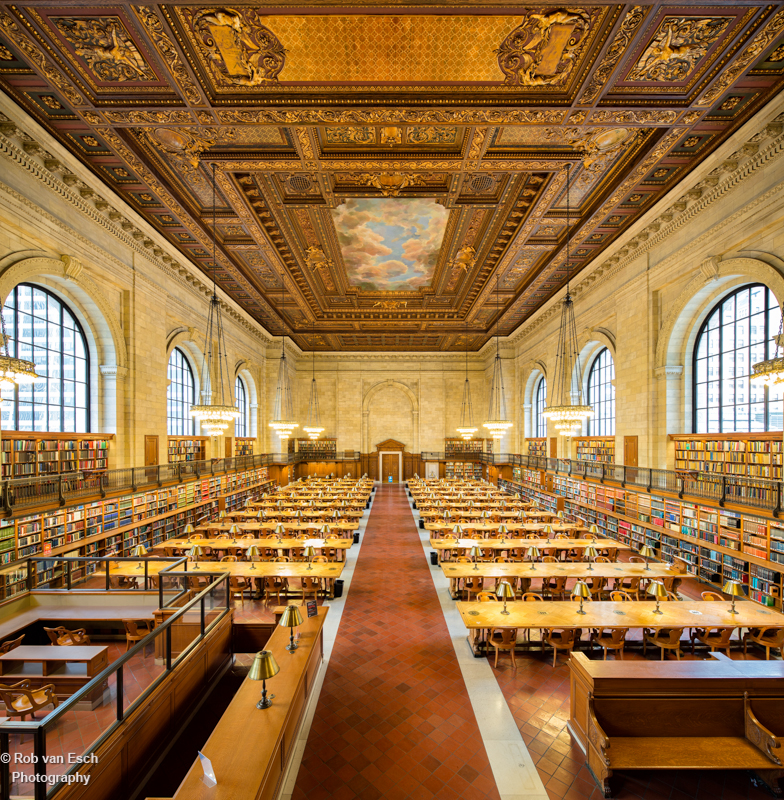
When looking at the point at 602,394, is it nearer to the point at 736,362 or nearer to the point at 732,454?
the point at 736,362

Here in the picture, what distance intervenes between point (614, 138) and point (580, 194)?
2.08 meters

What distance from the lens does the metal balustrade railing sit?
7.55 m

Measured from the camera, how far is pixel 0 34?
19.1ft

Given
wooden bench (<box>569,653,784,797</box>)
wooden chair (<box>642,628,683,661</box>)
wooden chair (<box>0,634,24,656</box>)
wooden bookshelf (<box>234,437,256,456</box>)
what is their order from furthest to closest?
wooden bookshelf (<box>234,437,256,456</box>) < wooden chair (<box>642,628,683,661</box>) < wooden chair (<box>0,634,24,656</box>) < wooden bench (<box>569,653,784,797</box>)

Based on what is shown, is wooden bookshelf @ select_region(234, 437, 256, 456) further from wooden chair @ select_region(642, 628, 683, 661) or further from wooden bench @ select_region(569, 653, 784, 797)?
wooden bench @ select_region(569, 653, 784, 797)

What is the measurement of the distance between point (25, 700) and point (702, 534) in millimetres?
11585

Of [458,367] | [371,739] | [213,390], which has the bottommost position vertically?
[371,739]

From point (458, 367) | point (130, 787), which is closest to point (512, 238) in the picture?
point (130, 787)

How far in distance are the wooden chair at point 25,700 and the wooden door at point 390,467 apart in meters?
24.7

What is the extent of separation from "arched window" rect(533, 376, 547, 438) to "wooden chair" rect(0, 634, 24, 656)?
69.4 feet

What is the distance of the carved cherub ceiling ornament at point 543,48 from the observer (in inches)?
217

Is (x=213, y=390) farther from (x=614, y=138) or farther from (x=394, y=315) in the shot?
(x=614, y=138)

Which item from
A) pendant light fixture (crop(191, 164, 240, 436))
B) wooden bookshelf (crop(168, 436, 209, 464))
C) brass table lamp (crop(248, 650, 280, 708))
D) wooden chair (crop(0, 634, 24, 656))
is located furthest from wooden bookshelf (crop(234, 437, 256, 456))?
brass table lamp (crop(248, 650, 280, 708))

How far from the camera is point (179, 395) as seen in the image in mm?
15984
